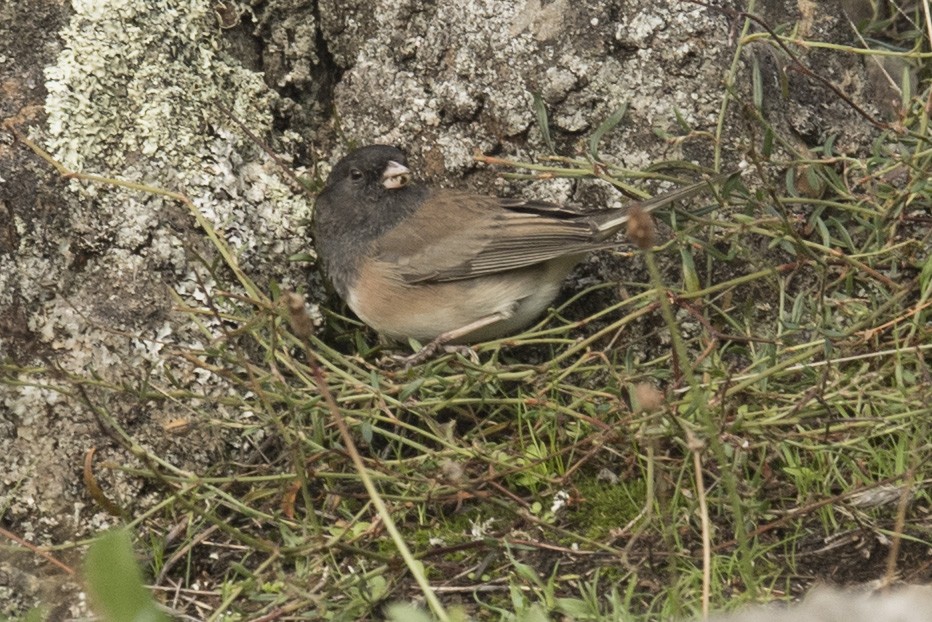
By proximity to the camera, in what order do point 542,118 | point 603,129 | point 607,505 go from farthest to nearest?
point 542,118 → point 603,129 → point 607,505

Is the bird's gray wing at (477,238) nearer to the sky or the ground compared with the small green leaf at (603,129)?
nearer to the ground

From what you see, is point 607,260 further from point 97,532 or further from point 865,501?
point 97,532

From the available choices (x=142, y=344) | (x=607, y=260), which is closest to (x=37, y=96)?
(x=142, y=344)

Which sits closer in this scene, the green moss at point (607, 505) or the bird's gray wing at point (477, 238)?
the green moss at point (607, 505)

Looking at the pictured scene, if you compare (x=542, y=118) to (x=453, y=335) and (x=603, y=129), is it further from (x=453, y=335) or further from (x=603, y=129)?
(x=453, y=335)

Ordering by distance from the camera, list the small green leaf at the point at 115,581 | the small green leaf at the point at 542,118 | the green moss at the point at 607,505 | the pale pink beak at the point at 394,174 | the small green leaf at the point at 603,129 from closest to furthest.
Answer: the small green leaf at the point at 115,581 < the green moss at the point at 607,505 < the small green leaf at the point at 603,129 < the small green leaf at the point at 542,118 < the pale pink beak at the point at 394,174

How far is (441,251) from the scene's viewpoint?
13.6ft

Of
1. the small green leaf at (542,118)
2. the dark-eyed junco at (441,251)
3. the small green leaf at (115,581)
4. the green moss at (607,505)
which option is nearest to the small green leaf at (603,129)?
the small green leaf at (542,118)

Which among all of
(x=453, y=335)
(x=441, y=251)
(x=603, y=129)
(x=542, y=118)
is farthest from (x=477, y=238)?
(x=603, y=129)

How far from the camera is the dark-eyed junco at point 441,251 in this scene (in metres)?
4.00

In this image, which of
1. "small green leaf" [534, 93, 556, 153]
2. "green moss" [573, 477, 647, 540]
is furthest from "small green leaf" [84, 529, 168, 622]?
"small green leaf" [534, 93, 556, 153]

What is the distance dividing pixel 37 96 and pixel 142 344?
0.85 m

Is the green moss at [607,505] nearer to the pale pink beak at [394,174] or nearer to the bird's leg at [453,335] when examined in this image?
the bird's leg at [453,335]

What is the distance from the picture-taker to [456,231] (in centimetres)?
412
